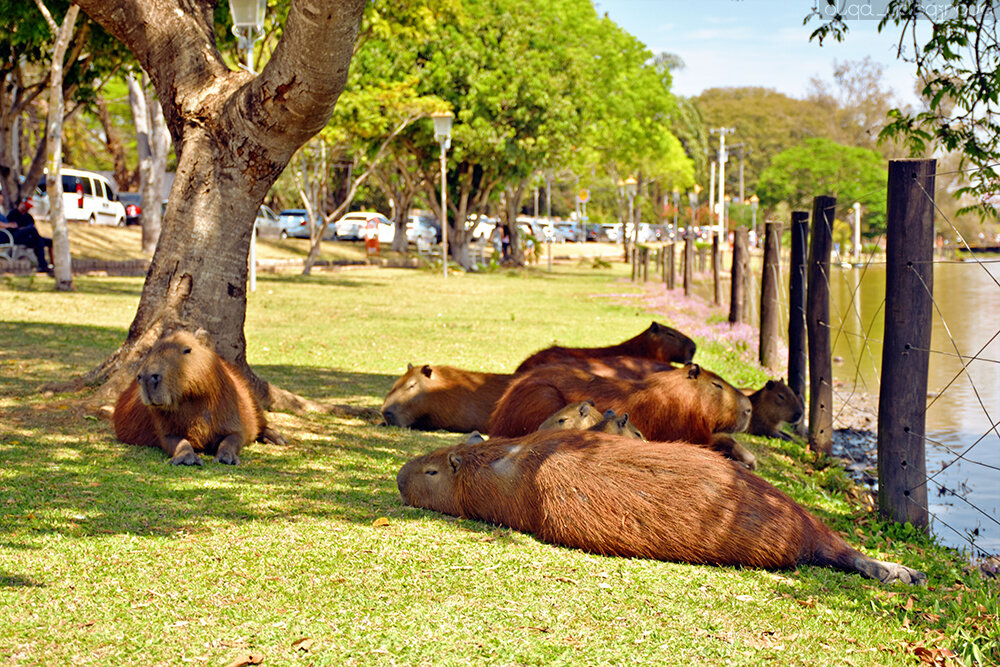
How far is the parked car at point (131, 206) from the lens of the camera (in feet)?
125

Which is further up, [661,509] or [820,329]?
[820,329]

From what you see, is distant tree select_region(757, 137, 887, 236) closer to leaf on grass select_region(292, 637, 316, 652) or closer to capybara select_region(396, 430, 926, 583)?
capybara select_region(396, 430, 926, 583)

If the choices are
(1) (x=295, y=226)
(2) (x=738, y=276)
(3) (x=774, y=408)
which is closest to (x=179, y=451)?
(3) (x=774, y=408)

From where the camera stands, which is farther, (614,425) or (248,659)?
(614,425)

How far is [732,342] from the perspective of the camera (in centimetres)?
1354

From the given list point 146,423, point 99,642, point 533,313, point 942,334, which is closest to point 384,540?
→ point 99,642

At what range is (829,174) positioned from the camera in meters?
70.1

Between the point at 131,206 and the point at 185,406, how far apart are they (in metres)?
35.5

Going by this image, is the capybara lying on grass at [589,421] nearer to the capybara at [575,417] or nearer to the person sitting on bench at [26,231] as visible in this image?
the capybara at [575,417]

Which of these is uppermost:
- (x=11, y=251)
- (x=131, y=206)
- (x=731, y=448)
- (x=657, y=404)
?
(x=131, y=206)

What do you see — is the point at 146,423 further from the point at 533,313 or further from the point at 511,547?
the point at 533,313

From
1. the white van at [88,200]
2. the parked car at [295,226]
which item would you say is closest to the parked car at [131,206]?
the white van at [88,200]

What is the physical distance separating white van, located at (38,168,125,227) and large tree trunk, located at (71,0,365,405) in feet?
89.3

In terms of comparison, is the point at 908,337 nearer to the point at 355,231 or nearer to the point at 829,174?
the point at 355,231
